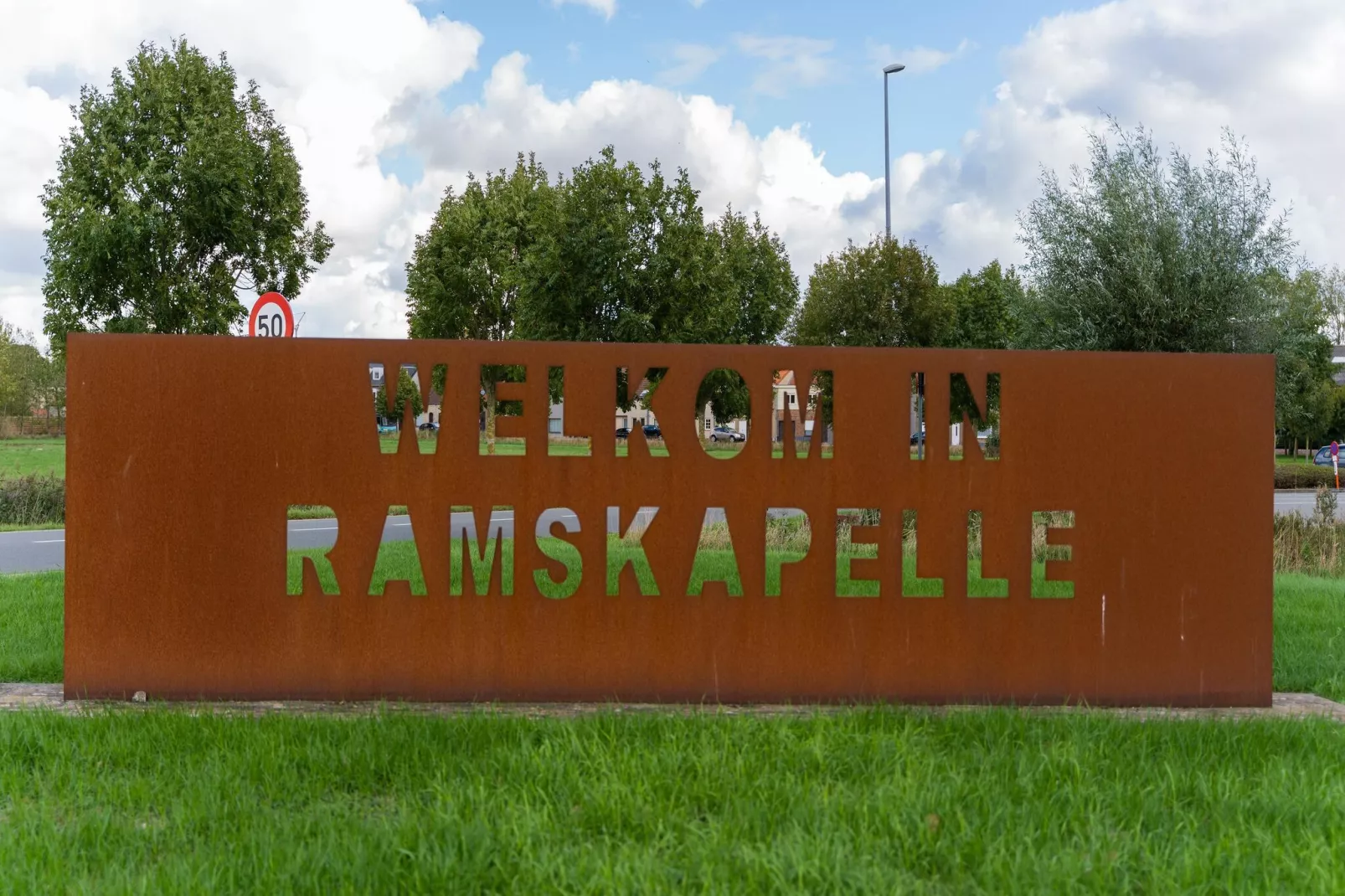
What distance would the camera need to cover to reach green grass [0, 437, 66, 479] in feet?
110

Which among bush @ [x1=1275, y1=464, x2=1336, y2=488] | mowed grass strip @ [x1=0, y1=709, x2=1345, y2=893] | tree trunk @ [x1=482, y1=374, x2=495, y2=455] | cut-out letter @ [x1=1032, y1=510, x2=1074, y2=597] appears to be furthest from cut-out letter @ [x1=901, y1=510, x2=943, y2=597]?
bush @ [x1=1275, y1=464, x2=1336, y2=488]

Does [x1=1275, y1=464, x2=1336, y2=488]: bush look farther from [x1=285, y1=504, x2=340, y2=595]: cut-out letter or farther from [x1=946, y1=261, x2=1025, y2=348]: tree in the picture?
[x1=285, y1=504, x2=340, y2=595]: cut-out letter

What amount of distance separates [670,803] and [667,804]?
0.06 feet

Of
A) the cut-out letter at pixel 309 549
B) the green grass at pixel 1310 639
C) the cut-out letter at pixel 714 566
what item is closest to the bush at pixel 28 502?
the cut-out letter at pixel 309 549

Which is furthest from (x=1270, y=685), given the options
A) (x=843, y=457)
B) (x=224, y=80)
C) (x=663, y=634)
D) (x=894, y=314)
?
(x=224, y=80)

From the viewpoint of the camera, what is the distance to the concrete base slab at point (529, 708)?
539 cm

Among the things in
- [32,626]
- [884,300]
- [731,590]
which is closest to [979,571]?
[731,590]

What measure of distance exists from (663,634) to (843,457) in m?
1.33

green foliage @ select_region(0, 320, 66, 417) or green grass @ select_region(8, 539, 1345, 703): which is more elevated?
green foliage @ select_region(0, 320, 66, 417)

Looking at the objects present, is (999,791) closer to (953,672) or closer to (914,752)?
(914,752)

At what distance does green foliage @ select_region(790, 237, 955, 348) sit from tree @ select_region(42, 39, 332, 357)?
44.2 ft

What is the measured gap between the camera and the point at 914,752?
4383mm

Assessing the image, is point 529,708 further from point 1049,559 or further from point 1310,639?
point 1310,639

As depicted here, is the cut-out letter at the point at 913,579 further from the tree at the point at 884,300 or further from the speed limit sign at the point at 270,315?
the tree at the point at 884,300
